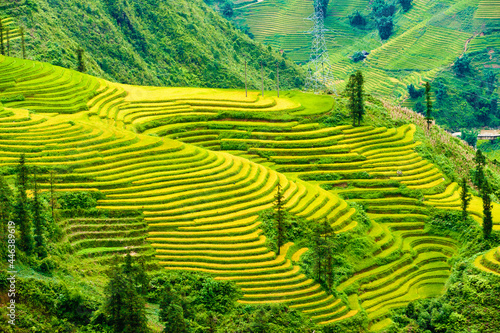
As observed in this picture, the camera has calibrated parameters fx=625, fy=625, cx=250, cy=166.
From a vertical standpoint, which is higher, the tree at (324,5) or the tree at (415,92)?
the tree at (324,5)

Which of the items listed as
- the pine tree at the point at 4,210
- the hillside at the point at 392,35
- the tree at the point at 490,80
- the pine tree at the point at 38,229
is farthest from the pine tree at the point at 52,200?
the tree at the point at 490,80

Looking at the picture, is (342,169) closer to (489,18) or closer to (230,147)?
(230,147)

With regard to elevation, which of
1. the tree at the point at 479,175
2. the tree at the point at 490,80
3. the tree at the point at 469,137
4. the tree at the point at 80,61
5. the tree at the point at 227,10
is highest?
the tree at the point at 227,10

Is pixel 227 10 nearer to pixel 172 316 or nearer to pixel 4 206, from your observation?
pixel 4 206

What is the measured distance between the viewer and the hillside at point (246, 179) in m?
37.3

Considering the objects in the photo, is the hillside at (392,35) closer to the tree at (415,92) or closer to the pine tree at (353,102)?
the tree at (415,92)

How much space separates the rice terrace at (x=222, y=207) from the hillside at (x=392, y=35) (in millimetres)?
21917

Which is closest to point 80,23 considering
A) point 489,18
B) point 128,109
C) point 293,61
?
point 128,109

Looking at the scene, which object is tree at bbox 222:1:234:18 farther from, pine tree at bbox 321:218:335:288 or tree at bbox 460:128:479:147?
pine tree at bbox 321:218:335:288

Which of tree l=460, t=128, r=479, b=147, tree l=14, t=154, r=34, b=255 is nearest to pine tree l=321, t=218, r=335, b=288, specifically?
tree l=14, t=154, r=34, b=255

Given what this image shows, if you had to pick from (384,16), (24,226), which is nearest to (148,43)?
(384,16)

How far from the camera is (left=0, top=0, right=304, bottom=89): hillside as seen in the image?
72.6 meters

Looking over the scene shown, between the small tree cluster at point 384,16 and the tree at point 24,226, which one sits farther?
the small tree cluster at point 384,16

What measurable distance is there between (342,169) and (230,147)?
32.0 ft
